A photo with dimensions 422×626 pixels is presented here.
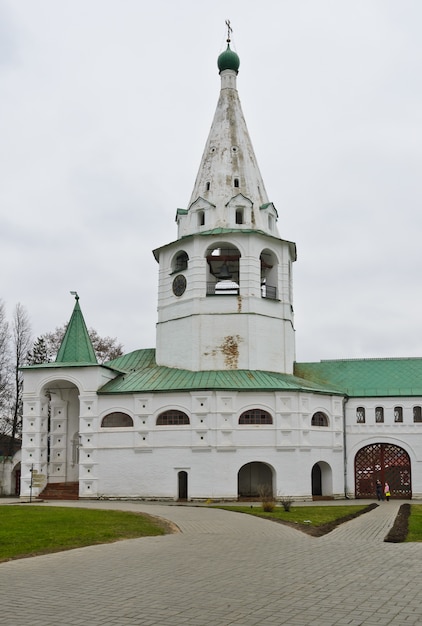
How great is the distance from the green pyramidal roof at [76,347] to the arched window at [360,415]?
1418cm

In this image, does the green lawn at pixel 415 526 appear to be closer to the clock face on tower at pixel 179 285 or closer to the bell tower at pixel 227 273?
the bell tower at pixel 227 273

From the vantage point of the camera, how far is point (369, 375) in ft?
126

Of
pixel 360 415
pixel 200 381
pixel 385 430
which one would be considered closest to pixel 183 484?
pixel 200 381

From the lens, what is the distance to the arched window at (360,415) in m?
36.8

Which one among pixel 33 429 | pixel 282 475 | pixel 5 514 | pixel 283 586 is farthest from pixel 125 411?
pixel 283 586

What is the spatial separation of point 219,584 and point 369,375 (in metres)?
29.7

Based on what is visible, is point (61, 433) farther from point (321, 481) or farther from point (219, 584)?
point (219, 584)

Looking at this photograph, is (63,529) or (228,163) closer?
(63,529)

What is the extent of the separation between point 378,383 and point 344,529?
66.1ft

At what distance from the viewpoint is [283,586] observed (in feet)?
32.7

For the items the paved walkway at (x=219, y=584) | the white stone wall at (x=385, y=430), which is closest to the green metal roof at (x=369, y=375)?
the white stone wall at (x=385, y=430)

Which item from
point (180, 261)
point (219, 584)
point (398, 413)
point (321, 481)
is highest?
point (180, 261)

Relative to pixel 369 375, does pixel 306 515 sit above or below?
below

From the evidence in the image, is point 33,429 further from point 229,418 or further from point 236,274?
point 236,274
